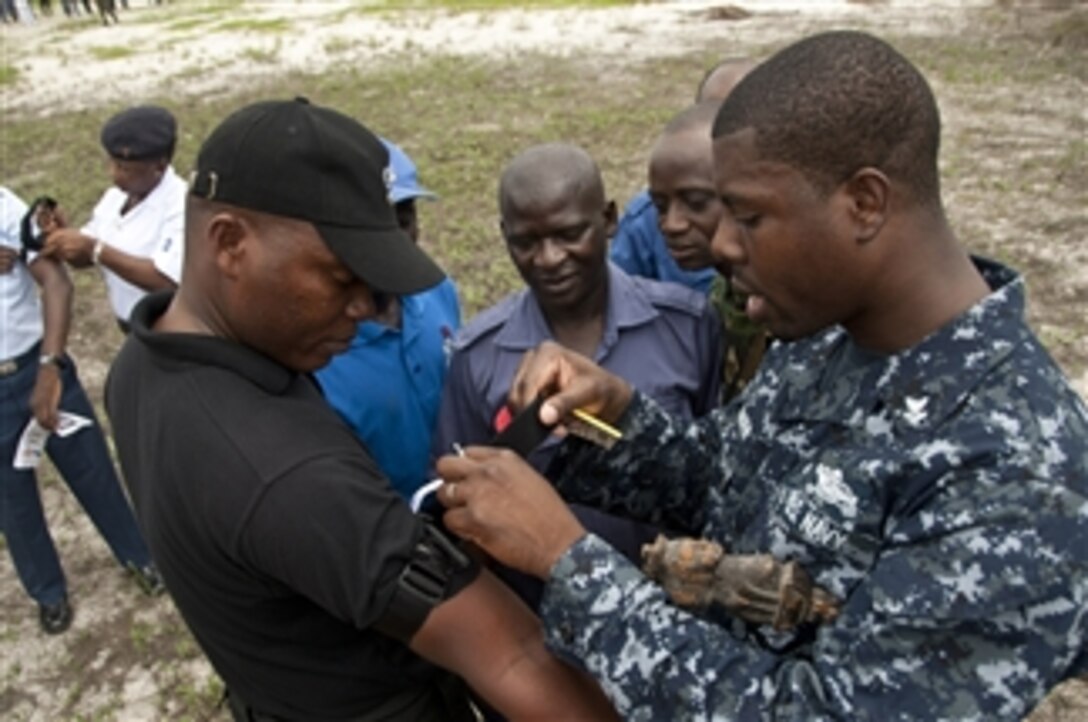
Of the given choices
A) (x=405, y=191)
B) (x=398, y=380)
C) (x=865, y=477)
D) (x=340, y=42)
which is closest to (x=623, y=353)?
(x=398, y=380)

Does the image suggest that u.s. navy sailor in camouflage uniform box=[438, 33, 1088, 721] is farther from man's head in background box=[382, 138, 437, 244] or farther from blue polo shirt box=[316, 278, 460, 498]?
man's head in background box=[382, 138, 437, 244]

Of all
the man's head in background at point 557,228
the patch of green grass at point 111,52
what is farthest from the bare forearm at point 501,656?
the patch of green grass at point 111,52

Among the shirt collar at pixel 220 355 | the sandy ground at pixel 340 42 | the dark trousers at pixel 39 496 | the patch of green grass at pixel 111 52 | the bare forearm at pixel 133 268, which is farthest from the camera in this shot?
the patch of green grass at pixel 111 52

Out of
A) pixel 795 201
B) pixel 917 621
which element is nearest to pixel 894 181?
pixel 795 201

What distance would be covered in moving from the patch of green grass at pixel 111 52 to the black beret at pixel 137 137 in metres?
15.9

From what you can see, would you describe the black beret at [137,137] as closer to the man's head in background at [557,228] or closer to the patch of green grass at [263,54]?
the man's head in background at [557,228]

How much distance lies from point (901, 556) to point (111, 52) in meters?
20.6

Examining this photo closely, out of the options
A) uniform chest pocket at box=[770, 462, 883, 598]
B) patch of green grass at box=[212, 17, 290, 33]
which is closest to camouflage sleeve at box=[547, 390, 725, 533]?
uniform chest pocket at box=[770, 462, 883, 598]

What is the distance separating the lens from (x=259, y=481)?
1.39 metres

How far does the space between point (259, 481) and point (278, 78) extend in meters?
14.9

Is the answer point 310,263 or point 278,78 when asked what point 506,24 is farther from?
point 310,263

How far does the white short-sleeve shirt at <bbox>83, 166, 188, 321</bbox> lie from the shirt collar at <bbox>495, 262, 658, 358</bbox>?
6.39ft

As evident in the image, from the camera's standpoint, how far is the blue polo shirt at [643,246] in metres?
3.43

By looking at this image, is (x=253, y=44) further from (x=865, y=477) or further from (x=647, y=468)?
(x=865, y=477)
